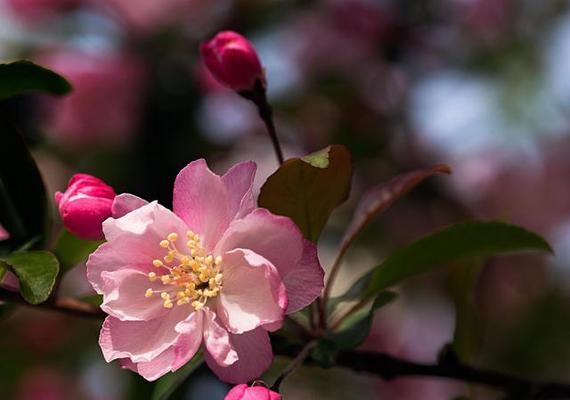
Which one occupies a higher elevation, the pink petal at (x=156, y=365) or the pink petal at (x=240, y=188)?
the pink petal at (x=240, y=188)

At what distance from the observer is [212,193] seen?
97cm

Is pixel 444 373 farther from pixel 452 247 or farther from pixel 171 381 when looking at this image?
pixel 171 381

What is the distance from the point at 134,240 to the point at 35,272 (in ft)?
0.32

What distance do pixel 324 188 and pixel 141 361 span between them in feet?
0.85

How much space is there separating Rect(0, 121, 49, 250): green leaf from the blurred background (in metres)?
1.13

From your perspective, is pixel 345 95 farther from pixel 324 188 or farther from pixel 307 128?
pixel 324 188

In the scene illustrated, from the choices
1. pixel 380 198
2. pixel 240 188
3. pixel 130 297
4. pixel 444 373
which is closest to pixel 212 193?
pixel 240 188

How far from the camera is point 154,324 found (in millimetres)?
981

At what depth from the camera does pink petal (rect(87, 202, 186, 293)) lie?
939 millimetres

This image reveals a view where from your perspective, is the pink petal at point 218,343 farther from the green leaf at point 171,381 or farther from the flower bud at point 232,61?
the flower bud at point 232,61

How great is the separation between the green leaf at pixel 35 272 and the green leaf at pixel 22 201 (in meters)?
0.16

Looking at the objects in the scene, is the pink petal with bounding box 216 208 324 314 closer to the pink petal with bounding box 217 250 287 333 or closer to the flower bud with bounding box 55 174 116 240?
the pink petal with bounding box 217 250 287 333

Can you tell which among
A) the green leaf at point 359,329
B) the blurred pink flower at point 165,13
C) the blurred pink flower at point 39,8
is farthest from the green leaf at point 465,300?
the blurred pink flower at point 39,8

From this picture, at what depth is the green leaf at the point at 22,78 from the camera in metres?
1.03
